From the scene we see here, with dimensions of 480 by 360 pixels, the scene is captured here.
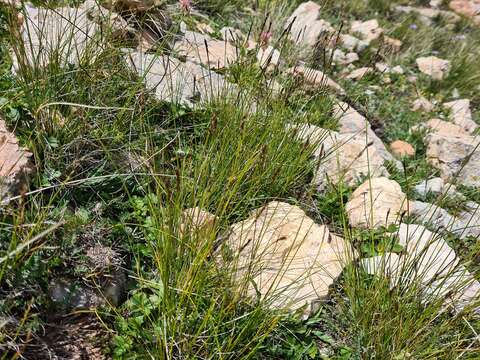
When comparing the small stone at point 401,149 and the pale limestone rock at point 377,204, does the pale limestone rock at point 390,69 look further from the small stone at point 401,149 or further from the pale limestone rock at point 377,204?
the pale limestone rock at point 377,204

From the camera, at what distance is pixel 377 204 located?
2.76m

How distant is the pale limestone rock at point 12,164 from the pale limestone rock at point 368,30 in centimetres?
419

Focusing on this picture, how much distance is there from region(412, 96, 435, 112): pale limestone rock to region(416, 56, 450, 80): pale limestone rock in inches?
22.6

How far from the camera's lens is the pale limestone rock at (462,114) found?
4445 mm

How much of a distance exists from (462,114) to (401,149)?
3.84 feet

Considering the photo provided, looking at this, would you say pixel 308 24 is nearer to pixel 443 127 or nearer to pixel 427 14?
pixel 443 127

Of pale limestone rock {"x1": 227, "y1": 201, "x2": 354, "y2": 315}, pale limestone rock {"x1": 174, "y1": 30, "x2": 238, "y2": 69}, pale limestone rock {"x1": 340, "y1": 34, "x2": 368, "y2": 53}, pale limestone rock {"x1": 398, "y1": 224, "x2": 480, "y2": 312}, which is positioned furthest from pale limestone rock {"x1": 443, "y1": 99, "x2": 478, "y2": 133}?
pale limestone rock {"x1": 227, "y1": 201, "x2": 354, "y2": 315}

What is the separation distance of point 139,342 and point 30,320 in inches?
14.8

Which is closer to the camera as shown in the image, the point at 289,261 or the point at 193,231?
the point at 193,231

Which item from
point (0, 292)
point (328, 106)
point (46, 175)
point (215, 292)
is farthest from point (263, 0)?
point (0, 292)

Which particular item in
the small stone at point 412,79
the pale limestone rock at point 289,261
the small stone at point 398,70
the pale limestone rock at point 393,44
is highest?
the pale limestone rock at point 393,44

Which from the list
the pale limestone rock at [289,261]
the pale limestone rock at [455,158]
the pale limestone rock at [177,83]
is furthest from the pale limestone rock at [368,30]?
the pale limestone rock at [289,261]

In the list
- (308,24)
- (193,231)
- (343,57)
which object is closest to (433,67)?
(343,57)

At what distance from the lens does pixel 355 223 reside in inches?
105
